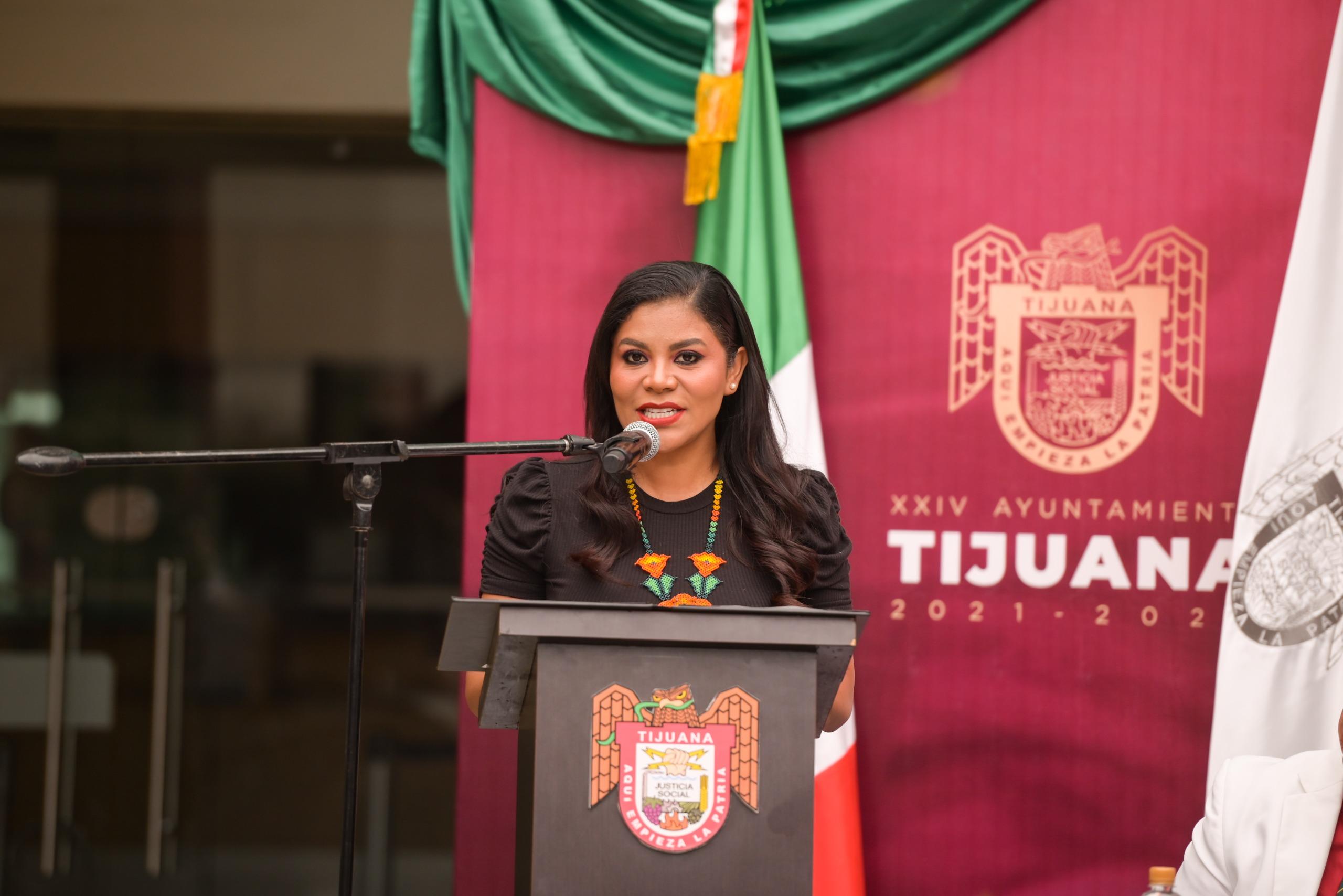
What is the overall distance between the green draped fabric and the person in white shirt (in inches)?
65.9

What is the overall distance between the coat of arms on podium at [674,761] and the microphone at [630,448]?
0.32 m

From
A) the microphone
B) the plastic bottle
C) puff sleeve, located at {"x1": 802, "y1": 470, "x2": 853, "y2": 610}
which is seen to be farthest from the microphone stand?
the plastic bottle

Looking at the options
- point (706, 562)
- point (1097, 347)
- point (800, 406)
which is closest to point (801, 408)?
point (800, 406)

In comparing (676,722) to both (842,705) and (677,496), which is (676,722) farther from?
(677,496)

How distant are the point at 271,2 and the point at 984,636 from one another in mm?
3427

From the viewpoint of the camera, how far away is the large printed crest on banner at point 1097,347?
10.2 ft

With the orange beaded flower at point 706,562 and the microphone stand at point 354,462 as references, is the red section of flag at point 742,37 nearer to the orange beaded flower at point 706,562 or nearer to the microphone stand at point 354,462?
the orange beaded flower at point 706,562

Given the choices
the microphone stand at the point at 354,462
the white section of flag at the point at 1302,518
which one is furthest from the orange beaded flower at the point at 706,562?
the white section of flag at the point at 1302,518

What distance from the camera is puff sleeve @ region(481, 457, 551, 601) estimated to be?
2.21 meters

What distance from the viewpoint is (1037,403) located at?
10.3 ft

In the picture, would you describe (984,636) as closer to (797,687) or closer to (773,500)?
(773,500)

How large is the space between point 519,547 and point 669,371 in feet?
1.24

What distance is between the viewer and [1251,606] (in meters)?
2.99

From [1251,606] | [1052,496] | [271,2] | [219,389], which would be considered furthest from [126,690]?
[1251,606]
